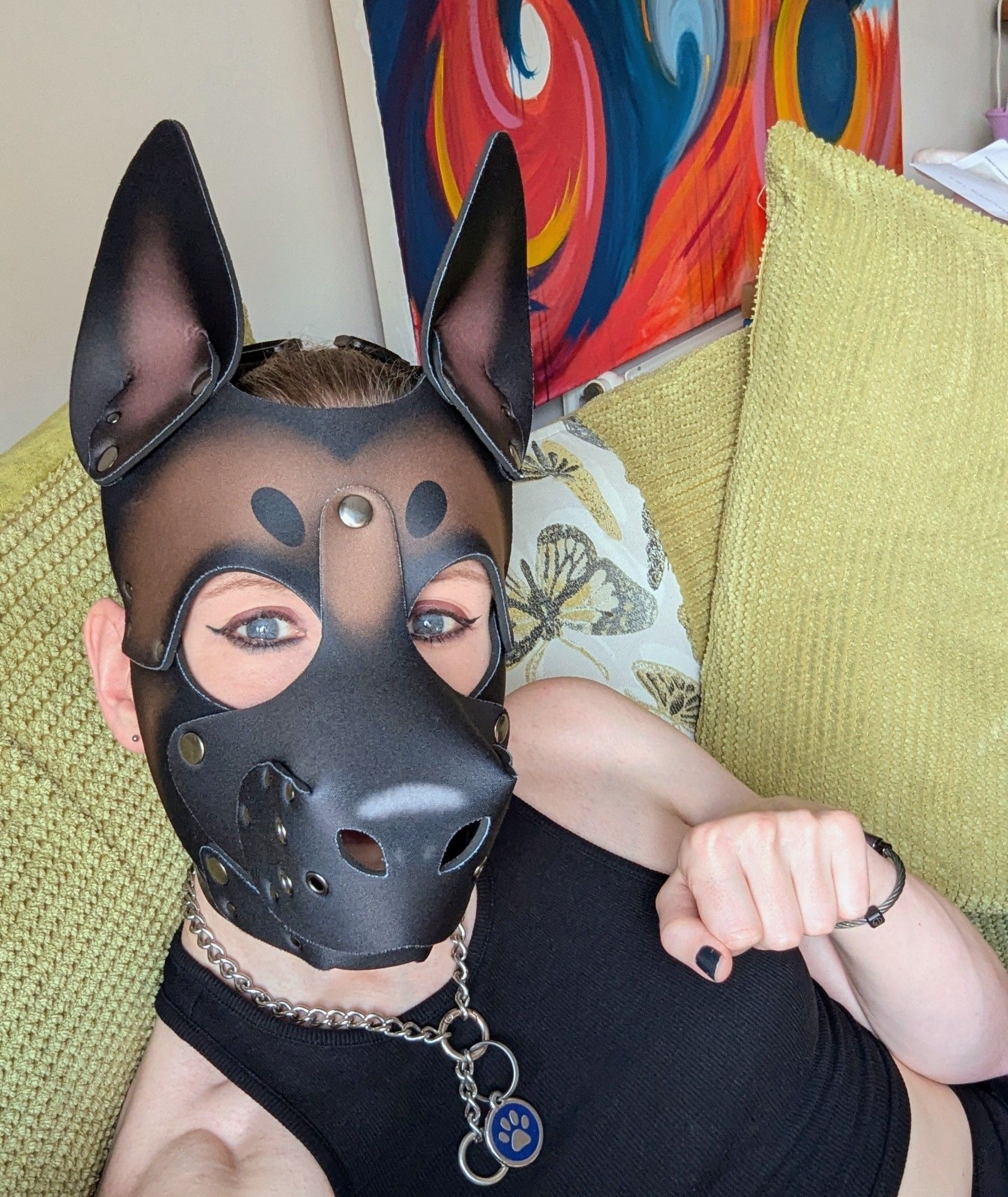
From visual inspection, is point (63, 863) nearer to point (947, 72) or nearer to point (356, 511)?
point (356, 511)

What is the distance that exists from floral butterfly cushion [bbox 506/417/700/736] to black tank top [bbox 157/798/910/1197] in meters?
0.29

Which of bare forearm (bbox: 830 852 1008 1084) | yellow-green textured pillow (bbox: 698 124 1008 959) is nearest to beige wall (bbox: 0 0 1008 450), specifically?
yellow-green textured pillow (bbox: 698 124 1008 959)

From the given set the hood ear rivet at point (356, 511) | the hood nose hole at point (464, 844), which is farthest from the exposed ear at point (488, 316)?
the hood nose hole at point (464, 844)

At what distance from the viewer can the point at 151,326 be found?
72 cm

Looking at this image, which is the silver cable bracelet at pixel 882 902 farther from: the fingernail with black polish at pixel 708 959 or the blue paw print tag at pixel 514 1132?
the blue paw print tag at pixel 514 1132

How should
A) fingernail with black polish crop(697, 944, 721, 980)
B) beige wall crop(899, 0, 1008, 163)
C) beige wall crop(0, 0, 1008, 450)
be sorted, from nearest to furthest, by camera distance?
1. fingernail with black polish crop(697, 944, 721, 980)
2. beige wall crop(0, 0, 1008, 450)
3. beige wall crop(899, 0, 1008, 163)

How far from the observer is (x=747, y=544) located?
1230 mm

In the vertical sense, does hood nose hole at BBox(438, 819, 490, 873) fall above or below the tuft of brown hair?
below

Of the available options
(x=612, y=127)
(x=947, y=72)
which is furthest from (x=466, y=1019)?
(x=947, y=72)

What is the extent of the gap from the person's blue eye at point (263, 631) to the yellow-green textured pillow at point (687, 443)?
59 cm

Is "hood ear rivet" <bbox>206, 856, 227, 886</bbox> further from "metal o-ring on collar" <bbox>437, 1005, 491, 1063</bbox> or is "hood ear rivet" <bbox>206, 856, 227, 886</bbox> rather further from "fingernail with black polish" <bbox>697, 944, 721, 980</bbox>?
"fingernail with black polish" <bbox>697, 944, 721, 980</bbox>

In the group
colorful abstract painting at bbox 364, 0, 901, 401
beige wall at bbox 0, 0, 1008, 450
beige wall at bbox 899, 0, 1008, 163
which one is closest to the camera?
beige wall at bbox 0, 0, 1008, 450

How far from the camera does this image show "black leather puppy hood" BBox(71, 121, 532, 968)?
0.67m

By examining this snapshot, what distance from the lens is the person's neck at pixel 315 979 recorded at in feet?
2.74
